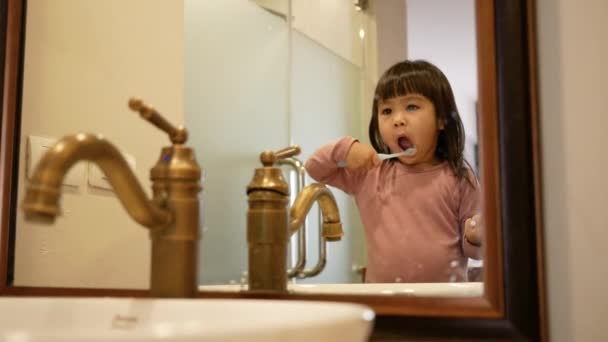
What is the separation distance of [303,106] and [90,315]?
448mm

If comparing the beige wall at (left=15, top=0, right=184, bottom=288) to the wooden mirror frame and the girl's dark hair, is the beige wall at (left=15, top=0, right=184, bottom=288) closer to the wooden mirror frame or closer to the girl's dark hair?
the girl's dark hair

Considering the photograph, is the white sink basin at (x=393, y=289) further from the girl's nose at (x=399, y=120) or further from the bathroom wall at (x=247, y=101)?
the girl's nose at (x=399, y=120)

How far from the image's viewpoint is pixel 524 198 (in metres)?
0.56

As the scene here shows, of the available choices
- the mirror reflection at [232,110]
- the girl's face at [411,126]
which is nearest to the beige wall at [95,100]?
the mirror reflection at [232,110]

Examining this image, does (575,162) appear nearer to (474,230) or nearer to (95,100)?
(474,230)

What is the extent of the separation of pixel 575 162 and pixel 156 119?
393mm

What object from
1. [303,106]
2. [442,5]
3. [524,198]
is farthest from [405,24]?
[524,198]

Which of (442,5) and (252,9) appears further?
(252,9)

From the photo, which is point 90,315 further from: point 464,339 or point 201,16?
point 201,16

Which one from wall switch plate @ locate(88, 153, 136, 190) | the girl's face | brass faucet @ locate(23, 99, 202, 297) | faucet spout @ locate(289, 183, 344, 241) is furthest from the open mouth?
wall switch plate @ locate(88, 153, 136, 190)

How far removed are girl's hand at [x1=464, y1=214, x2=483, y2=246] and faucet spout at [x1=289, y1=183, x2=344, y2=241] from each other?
18 centimetres

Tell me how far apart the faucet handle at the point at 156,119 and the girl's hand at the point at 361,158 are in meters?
0.25

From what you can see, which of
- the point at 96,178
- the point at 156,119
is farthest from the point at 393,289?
the point at 96,178

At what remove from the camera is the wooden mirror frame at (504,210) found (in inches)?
21.8
